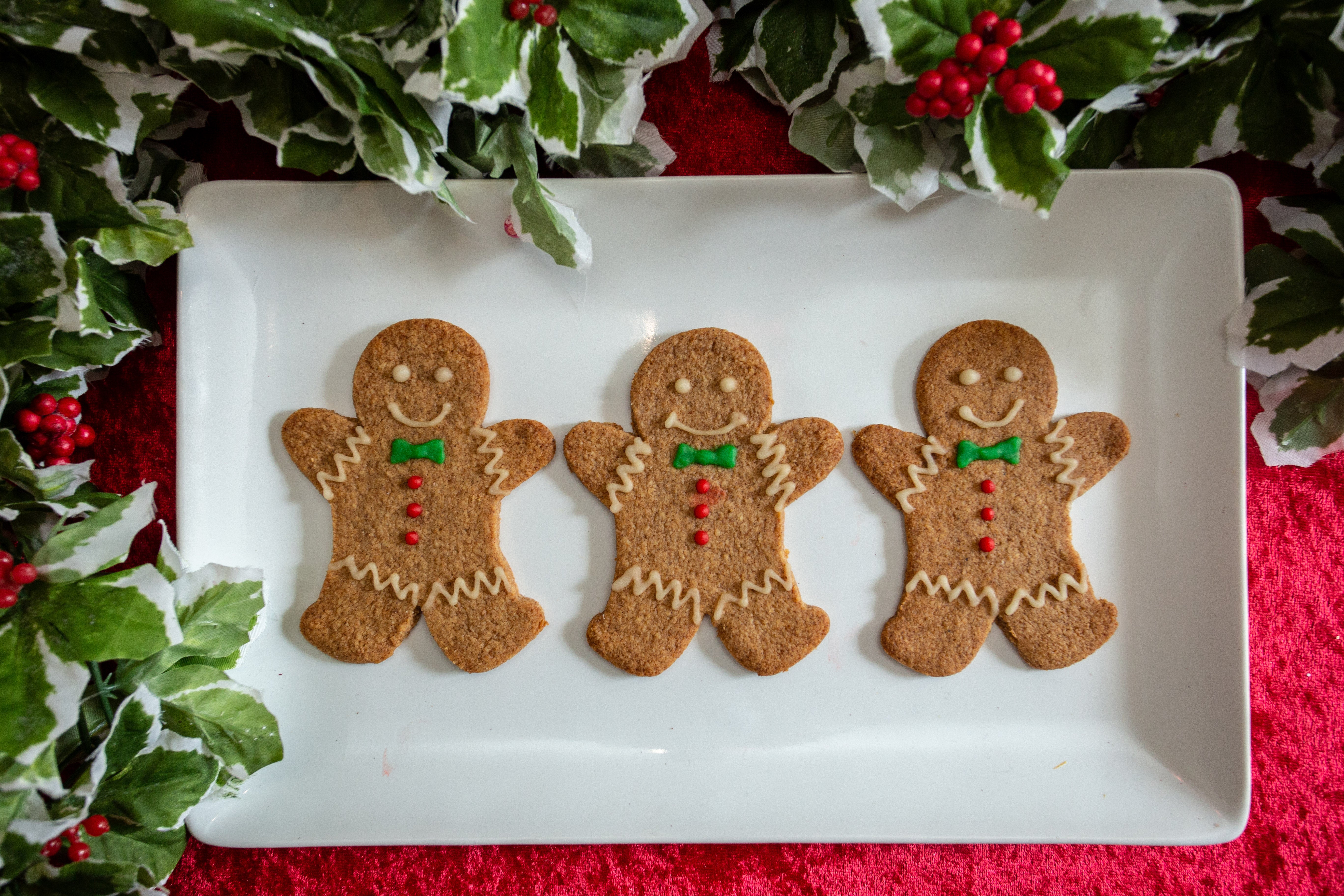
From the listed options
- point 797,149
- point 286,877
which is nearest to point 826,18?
point 797,149

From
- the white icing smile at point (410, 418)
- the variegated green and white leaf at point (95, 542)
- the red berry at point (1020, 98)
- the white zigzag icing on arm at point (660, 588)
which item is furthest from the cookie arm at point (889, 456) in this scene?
the variegated green and white leaf at point (95, 542)

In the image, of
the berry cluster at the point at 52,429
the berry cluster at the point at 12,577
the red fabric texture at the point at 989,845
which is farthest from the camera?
the red fabric texture at the point at 989,845

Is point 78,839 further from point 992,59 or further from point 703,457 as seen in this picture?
point 992,59

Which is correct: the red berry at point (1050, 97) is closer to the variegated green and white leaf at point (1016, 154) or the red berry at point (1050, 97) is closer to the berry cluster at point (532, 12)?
the variegated green and white leaf at point (1016, 154)

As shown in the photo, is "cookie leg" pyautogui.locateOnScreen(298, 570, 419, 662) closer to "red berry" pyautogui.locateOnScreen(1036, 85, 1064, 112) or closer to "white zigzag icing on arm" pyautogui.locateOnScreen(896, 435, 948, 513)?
"white zigzag icing on arm" pyautogui.locateOnScreen(896, 435, 948, 513)

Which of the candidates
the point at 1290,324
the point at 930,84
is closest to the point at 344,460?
the point at 930,84

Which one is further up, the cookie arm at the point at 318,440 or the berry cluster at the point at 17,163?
the berry cluster at the point at 17,163

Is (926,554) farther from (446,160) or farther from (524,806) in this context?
(446,160)
